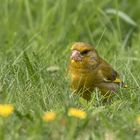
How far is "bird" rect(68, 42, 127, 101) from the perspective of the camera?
16.8 feet

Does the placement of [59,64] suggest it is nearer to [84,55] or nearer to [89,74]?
[84,55]

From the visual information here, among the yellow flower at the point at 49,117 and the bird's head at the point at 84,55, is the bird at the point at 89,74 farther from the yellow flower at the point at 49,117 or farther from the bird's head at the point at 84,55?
the yellow flower at the point at 49,117

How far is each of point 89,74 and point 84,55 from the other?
0.60ft

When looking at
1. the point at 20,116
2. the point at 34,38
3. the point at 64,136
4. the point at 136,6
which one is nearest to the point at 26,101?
the point at 20,116

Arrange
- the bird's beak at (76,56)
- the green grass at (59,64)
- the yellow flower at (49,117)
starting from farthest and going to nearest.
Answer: the bird's beak at (76,56) < the green grass at (59,64) < the yellow flower at (49,117)

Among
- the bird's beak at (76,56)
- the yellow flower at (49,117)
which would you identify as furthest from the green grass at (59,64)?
the bird's beak at (76,56)

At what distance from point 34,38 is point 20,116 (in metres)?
2.70

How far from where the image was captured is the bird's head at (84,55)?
529cm

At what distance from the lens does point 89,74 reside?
17.2 ft

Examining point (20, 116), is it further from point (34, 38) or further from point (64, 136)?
point (34, 38)

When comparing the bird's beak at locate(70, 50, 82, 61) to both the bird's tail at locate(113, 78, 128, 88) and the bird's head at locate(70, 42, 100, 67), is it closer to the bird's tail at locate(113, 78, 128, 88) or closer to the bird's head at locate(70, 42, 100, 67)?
the bird's head at locate(70, 42, 100, 67)

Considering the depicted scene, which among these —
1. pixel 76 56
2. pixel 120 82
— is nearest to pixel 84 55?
pixel 76 56

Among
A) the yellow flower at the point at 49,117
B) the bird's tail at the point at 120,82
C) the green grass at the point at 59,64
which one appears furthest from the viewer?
the bird's tail at the point at 120,82

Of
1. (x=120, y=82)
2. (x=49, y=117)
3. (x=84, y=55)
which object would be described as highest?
(x=49, y=117)
